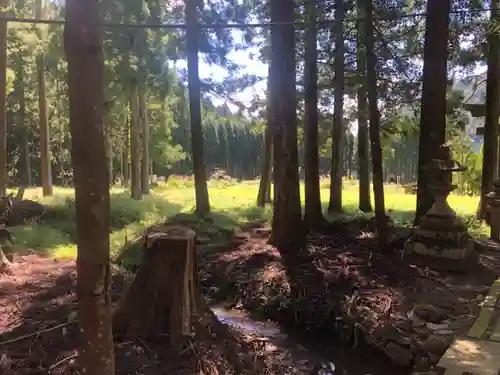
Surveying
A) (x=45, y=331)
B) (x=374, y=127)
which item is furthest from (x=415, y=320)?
(x=45, y=331)

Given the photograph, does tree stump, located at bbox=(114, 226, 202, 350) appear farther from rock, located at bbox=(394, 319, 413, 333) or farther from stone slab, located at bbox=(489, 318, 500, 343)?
stone slab, located at bbox=(489, 318, 500, 343)

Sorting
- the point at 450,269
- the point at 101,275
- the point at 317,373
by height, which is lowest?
the point at 317,373

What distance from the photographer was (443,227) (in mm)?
8094

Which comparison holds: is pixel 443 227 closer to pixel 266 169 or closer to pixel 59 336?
pixel 59 336

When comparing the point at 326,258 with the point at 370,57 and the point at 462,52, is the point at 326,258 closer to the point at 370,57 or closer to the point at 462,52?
the point at 370,57

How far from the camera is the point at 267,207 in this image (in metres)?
17.4

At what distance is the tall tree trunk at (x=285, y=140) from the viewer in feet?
29.7

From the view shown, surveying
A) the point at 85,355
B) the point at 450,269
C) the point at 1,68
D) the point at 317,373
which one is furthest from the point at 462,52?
the point at 85,355

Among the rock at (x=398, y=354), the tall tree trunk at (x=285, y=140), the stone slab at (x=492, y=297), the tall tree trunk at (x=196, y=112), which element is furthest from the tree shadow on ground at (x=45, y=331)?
the tall tree trunk at (x=196, y=112)

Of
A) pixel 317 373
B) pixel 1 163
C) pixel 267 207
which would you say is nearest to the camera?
pixel 317 373


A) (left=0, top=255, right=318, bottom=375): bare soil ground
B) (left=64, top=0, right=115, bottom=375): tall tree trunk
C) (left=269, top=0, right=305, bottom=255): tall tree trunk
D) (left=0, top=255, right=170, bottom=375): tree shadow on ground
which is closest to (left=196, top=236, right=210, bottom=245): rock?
(left=269, top=0, right=305, bottom=255): tall tree trunk

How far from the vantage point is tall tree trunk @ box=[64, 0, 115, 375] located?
2.19m

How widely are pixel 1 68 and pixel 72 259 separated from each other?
259 inches

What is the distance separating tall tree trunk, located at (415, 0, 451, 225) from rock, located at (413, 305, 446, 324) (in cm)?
328
